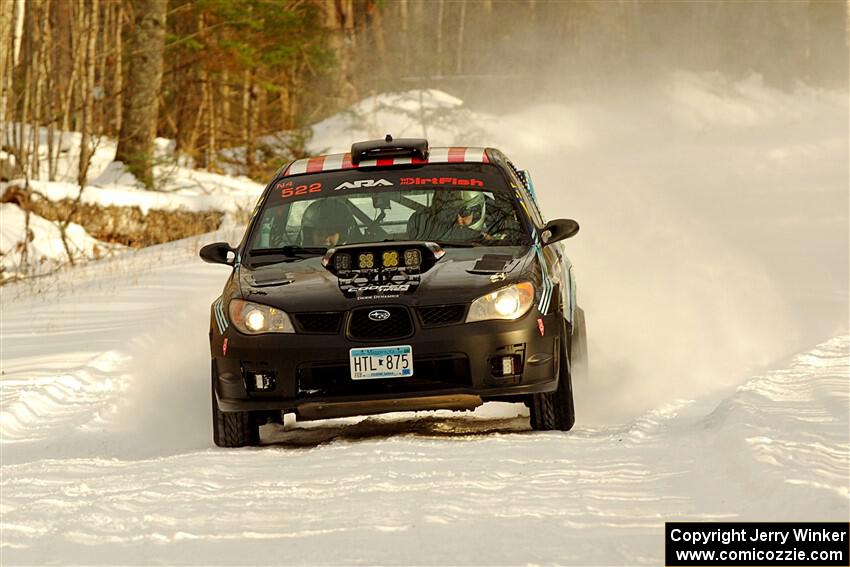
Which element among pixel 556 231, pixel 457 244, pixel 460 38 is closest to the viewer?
pixel 457 244

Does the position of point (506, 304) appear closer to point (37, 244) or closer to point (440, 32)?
point (37, 244)

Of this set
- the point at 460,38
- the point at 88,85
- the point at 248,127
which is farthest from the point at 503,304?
the point at 460,38

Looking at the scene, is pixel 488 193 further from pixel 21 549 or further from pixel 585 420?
pixel 21 549

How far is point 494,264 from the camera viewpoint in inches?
Answer: 317

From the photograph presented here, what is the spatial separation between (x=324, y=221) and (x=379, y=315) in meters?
1.43

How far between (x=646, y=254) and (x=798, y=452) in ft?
32.6

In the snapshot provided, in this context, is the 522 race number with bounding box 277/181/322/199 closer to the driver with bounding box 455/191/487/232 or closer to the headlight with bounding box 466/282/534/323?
the driver with bounding box 455/191/487/232

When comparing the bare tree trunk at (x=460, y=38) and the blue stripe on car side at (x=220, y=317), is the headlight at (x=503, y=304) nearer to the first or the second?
the blue stripe on car side at (x=220, y=317)

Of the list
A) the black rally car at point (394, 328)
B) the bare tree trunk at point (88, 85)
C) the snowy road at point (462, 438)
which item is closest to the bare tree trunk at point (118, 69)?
the bare tree trunk at point (88, 85)

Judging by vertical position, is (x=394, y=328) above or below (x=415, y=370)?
above

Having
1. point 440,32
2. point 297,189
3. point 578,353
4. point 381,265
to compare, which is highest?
point 440,32

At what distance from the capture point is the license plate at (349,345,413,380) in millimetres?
7629

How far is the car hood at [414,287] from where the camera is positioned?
771cm

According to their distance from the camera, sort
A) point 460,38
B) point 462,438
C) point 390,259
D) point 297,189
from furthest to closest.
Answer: point 460,38 → point 297,189 → point 390,259 → point 462,438
